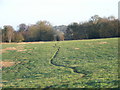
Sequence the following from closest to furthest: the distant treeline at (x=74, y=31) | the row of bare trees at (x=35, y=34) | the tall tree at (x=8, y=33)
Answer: the distant treeline at (x=74, y=31) → the tall tree at (x=8, y=33) → the row of bare trees at (x=35, y=34)

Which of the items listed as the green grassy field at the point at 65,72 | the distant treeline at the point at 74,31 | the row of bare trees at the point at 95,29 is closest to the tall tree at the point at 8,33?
the distant treeline at the point at 74,31

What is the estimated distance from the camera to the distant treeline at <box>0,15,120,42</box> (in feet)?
256

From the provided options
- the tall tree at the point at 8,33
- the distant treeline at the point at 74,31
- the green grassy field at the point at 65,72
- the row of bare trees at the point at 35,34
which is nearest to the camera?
the green grassy field at the point at 65,72

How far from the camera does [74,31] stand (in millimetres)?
94250

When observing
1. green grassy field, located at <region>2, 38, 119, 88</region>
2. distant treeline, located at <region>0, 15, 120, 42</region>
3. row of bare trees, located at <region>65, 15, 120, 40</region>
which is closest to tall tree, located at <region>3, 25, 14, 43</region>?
distant treeline, located at <region>0, 15, 120, 42</region>

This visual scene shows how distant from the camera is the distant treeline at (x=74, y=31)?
77938 millimetres

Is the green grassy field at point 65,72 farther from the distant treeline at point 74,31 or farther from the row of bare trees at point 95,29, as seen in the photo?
the distant treeline at point 74,31

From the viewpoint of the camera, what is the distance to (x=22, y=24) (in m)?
132

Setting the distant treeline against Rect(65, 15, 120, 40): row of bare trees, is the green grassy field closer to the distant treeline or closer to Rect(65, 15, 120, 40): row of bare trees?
Rect(65, 15, 120, 40): row of bare trees

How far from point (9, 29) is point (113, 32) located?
48219 millimetres

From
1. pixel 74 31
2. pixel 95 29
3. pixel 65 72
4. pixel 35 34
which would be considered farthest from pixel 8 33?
pixel 65 72

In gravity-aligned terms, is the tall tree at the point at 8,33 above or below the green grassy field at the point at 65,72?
above

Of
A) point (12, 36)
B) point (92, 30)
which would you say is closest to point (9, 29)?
point (12, 36)

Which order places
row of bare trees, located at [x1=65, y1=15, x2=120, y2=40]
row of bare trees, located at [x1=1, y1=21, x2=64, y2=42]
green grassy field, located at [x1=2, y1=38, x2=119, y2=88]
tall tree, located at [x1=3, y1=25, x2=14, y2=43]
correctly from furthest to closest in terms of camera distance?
row of bare trees, located at [x1=1, y1=21, x2=64, y2=42] → tall tree, located at [x1=3, y1=25, x2=14, y2=43] → row of bare trees, located at [x1=65, y1=15, x2=120, y2=40] → green grassy field, located at [x1=2, y1=38, x2=119, y2=88]
